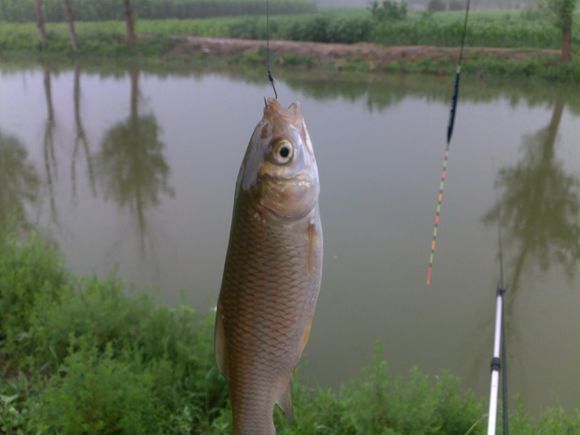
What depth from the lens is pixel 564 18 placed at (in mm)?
13109

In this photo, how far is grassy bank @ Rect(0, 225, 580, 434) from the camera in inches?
85.9

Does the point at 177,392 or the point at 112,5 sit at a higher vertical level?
the point at 112,5

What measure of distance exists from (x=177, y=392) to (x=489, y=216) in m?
4.20

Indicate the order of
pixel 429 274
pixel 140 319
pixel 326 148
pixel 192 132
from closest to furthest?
pixel 140 319 → pixel 429 274 → pixel 326 148 → pixel 192 132

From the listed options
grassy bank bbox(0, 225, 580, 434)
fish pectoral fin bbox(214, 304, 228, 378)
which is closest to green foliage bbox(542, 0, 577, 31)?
grassy bank bbox(0, 225, 580, 434)

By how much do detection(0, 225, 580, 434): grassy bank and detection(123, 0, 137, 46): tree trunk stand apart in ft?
49.1

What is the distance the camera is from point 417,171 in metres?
6.82

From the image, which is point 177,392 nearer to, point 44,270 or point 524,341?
point 44,270

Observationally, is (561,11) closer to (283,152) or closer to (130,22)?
(130,22)

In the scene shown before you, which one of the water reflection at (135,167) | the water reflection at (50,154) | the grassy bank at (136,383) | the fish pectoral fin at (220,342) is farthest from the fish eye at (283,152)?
the water reflection at (50,154)

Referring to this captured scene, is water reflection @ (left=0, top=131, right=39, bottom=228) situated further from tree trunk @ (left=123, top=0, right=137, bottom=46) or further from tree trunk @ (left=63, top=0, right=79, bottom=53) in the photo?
tree trunk @ (left=123, top=0, right=137, bottom=46)

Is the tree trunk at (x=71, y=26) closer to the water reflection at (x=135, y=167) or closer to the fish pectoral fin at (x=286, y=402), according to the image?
the water reflection at (x=135, y=167)

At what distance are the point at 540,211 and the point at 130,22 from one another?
1450cm

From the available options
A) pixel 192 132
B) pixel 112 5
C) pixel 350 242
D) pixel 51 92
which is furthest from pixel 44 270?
pixel 112 5
